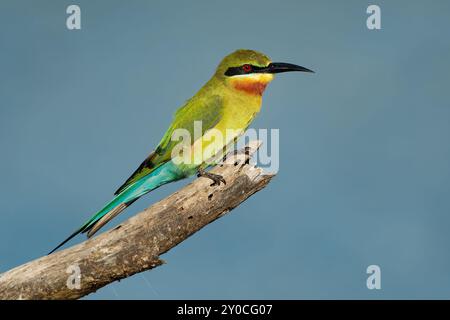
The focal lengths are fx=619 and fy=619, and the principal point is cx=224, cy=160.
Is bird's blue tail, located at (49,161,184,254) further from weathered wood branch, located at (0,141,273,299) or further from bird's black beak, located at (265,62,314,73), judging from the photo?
bird's black beak, located at (265,62,314,73)

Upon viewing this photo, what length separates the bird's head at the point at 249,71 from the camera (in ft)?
→ 25.1

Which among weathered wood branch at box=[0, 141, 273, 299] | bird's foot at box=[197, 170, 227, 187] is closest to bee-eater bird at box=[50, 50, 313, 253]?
bird's foot at box=[197, 170, 227, 187]

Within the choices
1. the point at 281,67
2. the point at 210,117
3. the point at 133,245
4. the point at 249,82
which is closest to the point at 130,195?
the point at 133,245

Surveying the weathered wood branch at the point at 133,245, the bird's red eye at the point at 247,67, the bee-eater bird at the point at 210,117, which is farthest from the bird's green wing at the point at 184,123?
the weathered wood branch at the point at 133,245

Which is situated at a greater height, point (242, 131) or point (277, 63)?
point (277, 63)

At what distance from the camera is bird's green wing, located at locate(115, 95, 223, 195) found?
7.25m

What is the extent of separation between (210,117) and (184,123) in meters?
0.33

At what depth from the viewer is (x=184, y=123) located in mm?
7484

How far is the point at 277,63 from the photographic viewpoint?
776cm
